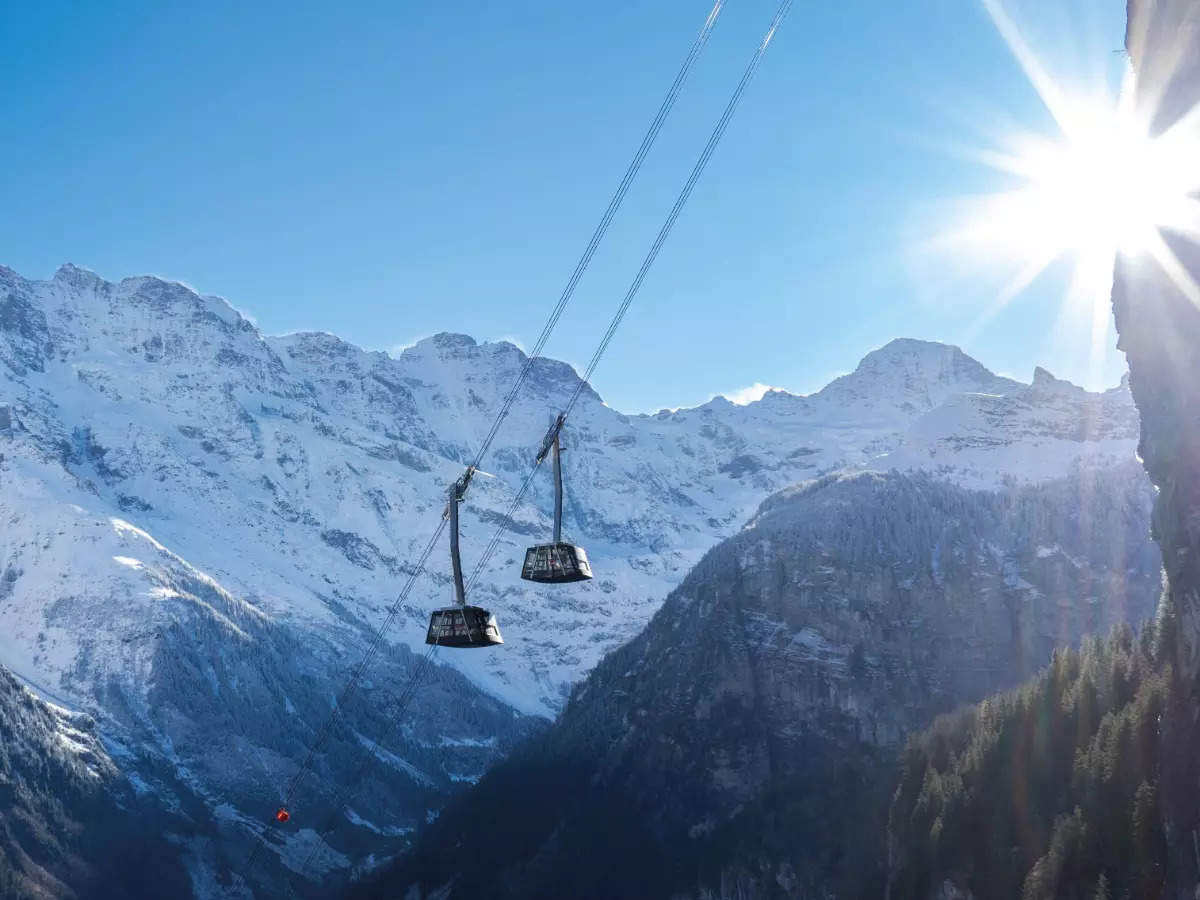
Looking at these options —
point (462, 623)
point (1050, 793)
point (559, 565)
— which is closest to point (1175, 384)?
point (559, 565)

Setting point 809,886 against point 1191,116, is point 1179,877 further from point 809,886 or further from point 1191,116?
point 809,886

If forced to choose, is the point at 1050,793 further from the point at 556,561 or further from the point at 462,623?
the point at 462,623

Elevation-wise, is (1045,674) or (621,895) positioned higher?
(1045,674)

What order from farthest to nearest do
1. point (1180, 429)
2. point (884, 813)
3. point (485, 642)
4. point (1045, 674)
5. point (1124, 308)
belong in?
point (884, 813) < point (1045, 674) < point (1124, 308) < point (1180, 429) < point (485, 642)

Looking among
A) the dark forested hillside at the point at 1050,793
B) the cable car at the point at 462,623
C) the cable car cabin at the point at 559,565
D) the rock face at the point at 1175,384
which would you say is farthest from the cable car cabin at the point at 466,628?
the dark forested hillside at the point at 1050,793

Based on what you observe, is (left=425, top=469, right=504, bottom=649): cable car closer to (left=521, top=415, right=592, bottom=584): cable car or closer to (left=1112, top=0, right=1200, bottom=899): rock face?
(left=521, top=415, right=592, bottom=584): cable car

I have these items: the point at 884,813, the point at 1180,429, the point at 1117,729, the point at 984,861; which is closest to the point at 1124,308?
the point at 1180,429
